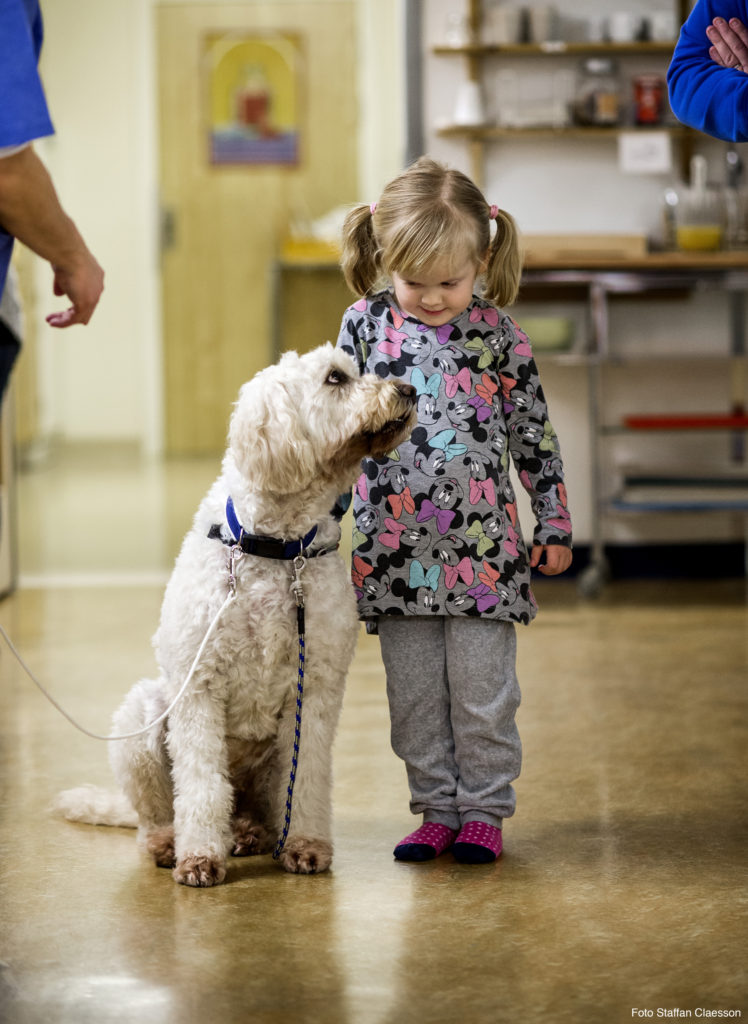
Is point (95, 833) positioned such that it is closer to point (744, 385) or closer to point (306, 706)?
point (306, 706)

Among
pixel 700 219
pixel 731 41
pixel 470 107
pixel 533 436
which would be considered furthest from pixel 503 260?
pixel 470 107

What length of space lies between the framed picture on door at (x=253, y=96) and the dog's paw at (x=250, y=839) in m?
6.58

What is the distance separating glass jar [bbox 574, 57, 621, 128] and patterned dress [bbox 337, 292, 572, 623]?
289 cm

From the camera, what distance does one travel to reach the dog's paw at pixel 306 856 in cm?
210

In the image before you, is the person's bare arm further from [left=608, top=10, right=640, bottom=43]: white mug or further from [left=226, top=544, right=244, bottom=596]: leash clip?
[left=608, top=10, right=640, bottom=43]: white mug

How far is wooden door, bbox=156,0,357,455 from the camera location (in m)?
8.18

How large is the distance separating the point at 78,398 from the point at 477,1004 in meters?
7.57

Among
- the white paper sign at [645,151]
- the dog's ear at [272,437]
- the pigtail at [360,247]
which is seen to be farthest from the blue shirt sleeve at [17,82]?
the white paper sign at [645,151]

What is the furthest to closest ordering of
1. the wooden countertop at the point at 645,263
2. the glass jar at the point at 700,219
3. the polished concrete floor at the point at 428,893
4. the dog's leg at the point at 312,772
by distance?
1. the glass jar at the point at 700,219
2. the wooden countertop at the point at 645,263
3. the dog's leg at the point at 312,772
4. the polished concrete floor at the point at 428,893

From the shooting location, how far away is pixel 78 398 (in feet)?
28.9

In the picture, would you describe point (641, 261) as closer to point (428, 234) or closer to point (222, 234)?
point (428, 234)

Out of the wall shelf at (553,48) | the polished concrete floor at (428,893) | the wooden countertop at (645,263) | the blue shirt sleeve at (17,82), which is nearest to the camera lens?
the blue shirt sleeve at (17,82)

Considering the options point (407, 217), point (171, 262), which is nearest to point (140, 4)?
point (171, 262)

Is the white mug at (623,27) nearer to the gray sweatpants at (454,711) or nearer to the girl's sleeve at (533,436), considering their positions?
the girl's sleeve at (533,436)
